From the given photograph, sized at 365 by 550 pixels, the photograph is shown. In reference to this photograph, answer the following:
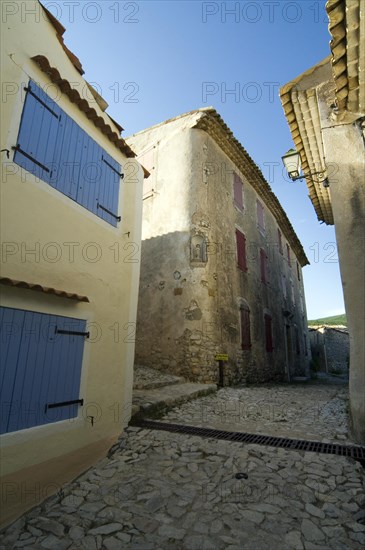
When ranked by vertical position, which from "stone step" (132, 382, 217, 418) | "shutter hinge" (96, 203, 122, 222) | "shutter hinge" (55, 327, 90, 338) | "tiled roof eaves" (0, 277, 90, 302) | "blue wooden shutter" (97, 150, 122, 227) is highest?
"blue wooden shutter" (97, 150, 122, 227)

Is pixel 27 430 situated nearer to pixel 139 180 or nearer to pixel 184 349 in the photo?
pixel 139 180

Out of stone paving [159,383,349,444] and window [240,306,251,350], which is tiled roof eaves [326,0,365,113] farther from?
window [240,306,251,350]

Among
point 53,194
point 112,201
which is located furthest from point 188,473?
point 112,201

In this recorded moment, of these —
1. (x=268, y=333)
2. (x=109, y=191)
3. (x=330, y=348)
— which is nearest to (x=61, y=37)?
(x=109, y=191)

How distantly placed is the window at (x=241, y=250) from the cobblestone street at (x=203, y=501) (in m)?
7.15

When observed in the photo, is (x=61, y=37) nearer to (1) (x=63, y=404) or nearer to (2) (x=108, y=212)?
(2) (x=108, y=212)

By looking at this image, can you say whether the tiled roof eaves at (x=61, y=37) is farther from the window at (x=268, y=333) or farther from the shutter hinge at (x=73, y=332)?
the window at (x=268, y=333)

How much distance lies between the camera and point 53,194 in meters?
3.80

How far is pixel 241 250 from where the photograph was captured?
11.3 metres

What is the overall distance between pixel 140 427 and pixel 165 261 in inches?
218

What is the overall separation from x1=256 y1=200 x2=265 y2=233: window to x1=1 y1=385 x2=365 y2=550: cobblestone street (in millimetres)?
10502

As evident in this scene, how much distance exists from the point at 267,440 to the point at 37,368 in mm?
3166

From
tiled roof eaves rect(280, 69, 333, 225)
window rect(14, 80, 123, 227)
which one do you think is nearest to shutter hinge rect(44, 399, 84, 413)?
window rect(14, 80, 123, 227)

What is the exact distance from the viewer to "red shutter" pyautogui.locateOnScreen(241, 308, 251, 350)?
10.1m
